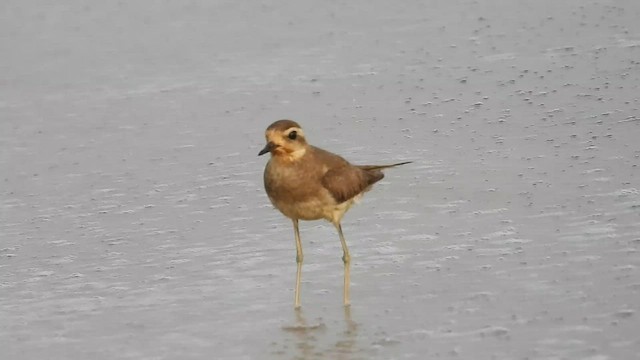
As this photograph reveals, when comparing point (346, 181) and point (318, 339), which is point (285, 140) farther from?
point (318, 339)

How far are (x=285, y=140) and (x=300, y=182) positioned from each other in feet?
0.75

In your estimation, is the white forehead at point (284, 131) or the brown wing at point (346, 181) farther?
the brown wing at point (346, 181)

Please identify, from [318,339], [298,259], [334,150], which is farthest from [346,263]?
[334,150]

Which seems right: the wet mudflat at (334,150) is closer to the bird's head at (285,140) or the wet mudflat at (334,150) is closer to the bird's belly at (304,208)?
the bird's belly at (304,208)

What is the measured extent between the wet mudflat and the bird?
0.30m

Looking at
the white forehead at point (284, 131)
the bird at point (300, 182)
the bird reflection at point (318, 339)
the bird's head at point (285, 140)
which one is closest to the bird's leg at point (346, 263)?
the bird at point (300, 182)

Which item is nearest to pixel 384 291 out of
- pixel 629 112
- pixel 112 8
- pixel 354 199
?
pixel 354 199

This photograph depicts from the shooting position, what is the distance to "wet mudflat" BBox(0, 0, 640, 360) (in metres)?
6.34

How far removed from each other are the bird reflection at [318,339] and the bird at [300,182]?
1.83 ft

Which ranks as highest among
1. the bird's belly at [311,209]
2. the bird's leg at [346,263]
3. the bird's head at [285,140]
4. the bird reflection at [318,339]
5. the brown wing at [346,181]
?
the bird's head at [285,140]

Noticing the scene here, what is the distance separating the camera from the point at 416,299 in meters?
6.56

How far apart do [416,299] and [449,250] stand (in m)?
0.72

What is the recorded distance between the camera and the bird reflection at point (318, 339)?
6023mm

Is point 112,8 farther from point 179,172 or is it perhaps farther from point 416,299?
point 416,299
